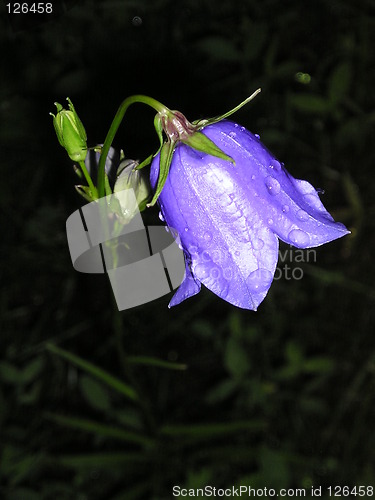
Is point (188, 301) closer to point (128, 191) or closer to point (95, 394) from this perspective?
point (95, 394)

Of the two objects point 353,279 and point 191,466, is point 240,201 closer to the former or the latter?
point 191,466

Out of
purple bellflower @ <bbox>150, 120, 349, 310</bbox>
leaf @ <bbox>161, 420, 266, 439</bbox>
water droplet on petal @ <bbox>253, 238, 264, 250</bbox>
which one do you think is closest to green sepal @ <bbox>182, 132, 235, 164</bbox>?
purple bellflower @ <bbox>150, 120, 349, 310</bbox>

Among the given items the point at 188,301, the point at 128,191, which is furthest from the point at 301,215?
the point at 188,301

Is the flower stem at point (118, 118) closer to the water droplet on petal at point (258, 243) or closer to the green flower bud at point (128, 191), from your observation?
the green flower bud at point (128, 191)

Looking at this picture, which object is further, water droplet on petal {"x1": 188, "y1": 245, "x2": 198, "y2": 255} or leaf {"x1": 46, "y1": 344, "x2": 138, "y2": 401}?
leaf {"x1": 46, "y1": 344, "x2": 138, "y2": 401}

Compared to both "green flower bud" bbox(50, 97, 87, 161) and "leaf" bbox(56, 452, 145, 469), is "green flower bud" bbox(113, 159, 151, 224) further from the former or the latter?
"leaf" bbox(56, 452, 145, 469)

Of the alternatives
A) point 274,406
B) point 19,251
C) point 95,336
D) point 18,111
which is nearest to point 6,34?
point 18,111

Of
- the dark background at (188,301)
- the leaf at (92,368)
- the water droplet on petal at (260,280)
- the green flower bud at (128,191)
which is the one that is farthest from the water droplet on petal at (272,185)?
the dark background at (188,301)
